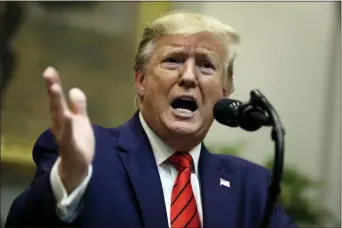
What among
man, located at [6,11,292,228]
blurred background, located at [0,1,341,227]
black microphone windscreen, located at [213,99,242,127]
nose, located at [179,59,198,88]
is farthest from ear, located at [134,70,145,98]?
blurred background, located at [0,1,341,227]

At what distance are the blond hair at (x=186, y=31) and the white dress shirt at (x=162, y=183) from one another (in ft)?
0.42

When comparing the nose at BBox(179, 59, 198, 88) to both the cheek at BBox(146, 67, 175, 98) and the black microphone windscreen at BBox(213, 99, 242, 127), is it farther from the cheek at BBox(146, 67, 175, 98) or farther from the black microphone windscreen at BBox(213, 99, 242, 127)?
the black microphone windscreen at BBox(213, 99, 242, 127)

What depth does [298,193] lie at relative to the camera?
6.74ft

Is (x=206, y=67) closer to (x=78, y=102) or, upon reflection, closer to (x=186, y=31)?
(x=186, y=31)

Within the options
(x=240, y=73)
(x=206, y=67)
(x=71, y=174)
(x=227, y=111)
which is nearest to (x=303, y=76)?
(x=240, y=73)

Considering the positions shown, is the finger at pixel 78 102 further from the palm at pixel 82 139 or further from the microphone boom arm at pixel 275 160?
the microphone boom arm at pixel 275 160

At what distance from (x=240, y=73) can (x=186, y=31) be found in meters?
0.81

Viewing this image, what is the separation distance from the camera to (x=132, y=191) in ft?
3.60

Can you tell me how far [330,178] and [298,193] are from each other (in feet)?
0.41

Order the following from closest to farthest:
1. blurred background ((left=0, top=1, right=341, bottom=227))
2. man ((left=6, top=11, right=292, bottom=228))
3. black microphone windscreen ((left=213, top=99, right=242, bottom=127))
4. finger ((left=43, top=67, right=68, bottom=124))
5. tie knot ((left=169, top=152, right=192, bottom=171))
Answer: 1. finger ((left=43, top=67, right=68, bottom=124))
2. black microphone windscreen ((left=213, top=99, right=242, bottom=127))
3. man ((left=6, top=11, right=292, bottom=228))
4. tie knot ((left=169, top=152, right=192, bottom=171))
5. blurred background ((left=0, top=1, right=341, bottom=227))

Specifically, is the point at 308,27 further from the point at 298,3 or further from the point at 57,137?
the point at 57,137

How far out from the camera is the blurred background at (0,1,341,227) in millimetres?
2037

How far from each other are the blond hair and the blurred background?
71 cm

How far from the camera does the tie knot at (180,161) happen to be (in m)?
1.18
